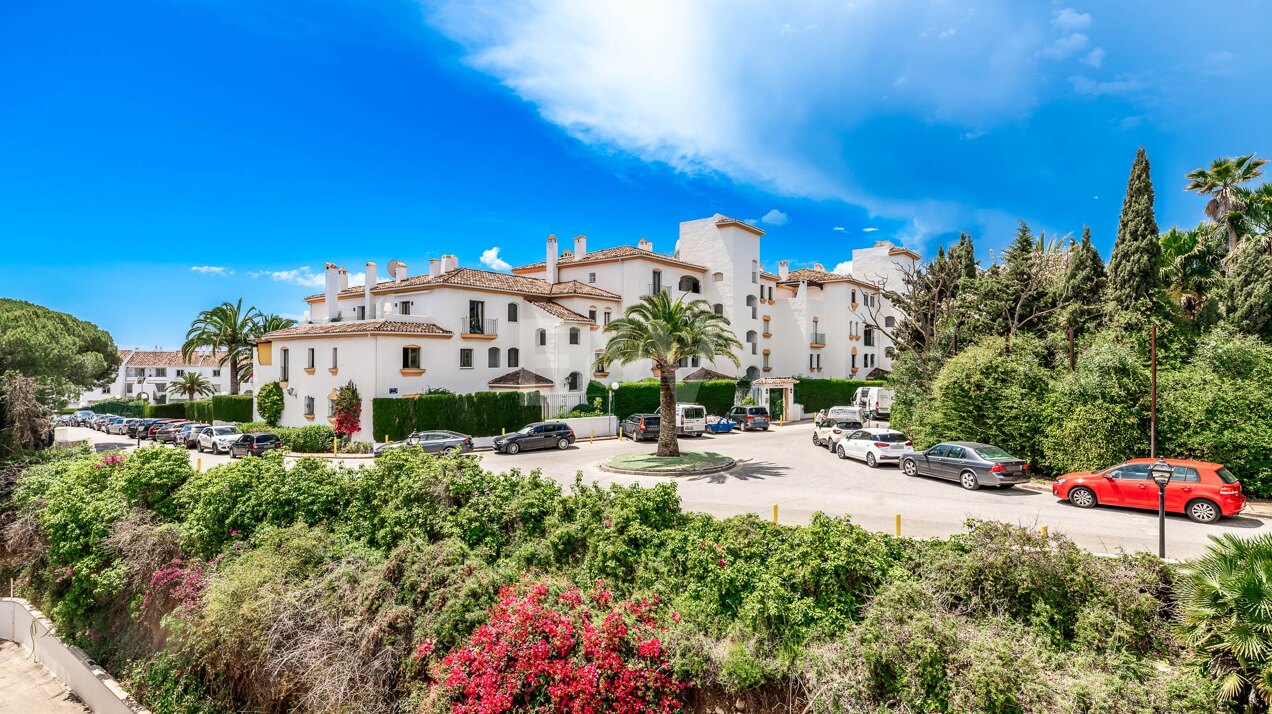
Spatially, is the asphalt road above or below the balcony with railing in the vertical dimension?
below

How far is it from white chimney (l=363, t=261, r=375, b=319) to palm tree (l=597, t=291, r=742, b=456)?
25427 millimetres

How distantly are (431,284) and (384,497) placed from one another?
92.7 ft

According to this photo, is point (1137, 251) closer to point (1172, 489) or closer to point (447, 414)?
point (1172, 489)

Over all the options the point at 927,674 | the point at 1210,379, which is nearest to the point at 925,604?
the point at 927,674

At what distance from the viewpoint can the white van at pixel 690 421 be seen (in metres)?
35.2

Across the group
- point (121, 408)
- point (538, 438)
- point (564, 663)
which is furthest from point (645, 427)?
point (121, 408)

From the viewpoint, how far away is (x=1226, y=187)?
85.5 ft

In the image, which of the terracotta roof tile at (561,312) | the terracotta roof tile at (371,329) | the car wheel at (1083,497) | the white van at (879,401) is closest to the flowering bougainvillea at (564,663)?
the car wheel at (1083,497)

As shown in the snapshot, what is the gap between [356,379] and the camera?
34.7m

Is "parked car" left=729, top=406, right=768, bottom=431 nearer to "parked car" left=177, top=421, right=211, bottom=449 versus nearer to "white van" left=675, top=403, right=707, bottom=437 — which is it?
"white van" left=675, top=403, right=707, bottom=437

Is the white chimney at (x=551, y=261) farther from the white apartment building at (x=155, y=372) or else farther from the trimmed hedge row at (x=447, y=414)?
the white apartment building at (x=155, y=372)

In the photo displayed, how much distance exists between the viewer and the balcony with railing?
38.6 meters

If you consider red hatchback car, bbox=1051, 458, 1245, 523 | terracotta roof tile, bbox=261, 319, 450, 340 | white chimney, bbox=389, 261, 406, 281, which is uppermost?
white chimney, bbox=389, 261, 406, 281

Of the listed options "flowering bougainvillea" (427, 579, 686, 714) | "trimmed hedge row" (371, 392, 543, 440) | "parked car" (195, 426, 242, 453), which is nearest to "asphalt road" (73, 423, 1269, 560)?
"parked car" (195, 426, 242, 453)
